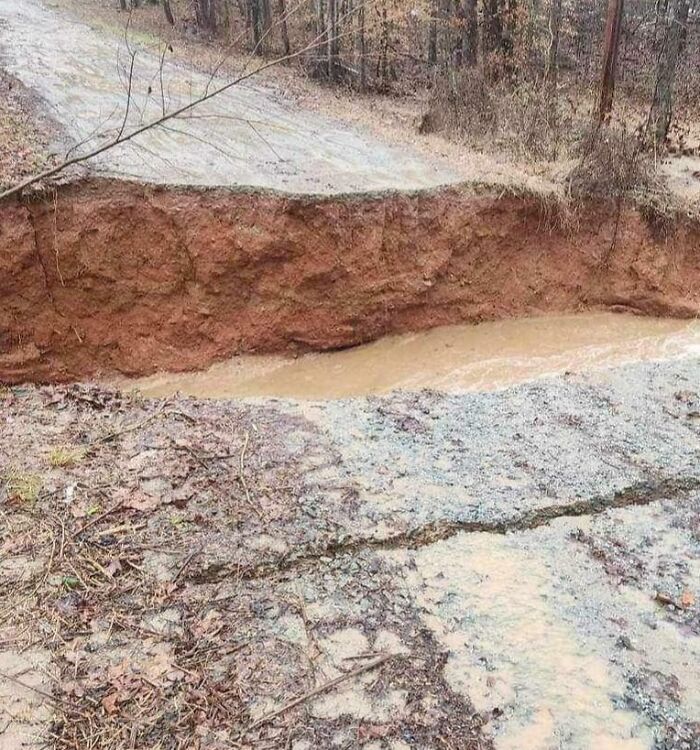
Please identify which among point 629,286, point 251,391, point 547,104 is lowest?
point 251,391

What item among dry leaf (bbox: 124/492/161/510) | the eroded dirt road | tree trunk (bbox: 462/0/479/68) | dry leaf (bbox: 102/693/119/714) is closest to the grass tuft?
dry leaf (bbox: 124/492/161/510)

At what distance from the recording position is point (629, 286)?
9453 mm

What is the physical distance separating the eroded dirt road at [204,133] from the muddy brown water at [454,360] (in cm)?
203

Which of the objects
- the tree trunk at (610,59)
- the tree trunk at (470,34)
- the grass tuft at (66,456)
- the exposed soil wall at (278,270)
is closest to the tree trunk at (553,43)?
the tree trunk at (610,59)

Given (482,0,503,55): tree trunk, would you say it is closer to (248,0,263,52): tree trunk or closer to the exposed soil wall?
the exposed soil wall

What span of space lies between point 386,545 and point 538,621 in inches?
34.8

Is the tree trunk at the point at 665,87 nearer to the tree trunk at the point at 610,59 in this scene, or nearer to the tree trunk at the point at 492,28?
the tree trunk at the point at 610,59

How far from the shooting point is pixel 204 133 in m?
9.68

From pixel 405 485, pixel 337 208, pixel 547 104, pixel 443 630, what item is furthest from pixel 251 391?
pixel 547 104

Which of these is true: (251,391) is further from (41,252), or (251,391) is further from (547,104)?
(547,104)

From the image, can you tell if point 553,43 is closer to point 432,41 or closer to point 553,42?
point 553,42

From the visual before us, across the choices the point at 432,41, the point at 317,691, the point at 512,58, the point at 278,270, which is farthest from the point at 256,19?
the point at 317,691

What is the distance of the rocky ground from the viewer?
2809mm

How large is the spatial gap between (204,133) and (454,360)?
4.72m
